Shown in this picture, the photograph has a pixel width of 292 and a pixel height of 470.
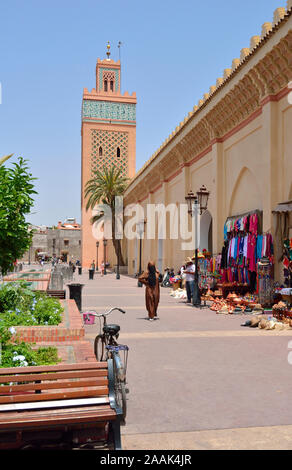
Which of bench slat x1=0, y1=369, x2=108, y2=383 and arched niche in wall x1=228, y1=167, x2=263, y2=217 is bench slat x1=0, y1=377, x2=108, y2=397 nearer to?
bench slat x1=0, y1=369, x2=108, y2=383

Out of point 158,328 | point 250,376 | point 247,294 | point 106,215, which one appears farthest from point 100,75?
point 250,376

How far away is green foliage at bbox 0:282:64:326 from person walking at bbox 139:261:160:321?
9.41ft

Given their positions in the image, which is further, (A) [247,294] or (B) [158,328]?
(A) [247,294]

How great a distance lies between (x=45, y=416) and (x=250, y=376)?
11.2ft

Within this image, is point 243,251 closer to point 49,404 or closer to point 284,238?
point 284,238

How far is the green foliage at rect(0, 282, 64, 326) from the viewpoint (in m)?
7.47

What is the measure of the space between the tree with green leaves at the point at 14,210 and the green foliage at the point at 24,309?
0.89m

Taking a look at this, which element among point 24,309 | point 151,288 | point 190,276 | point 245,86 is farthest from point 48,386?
point 245,86

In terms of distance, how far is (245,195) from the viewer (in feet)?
53.4

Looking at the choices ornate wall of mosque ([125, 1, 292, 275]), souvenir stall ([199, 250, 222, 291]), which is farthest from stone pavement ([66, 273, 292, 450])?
souvenir stall ([199, 250, 222, 291])

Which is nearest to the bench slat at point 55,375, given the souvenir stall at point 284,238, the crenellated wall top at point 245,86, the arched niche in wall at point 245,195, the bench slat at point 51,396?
the bench slat at point 51,396
